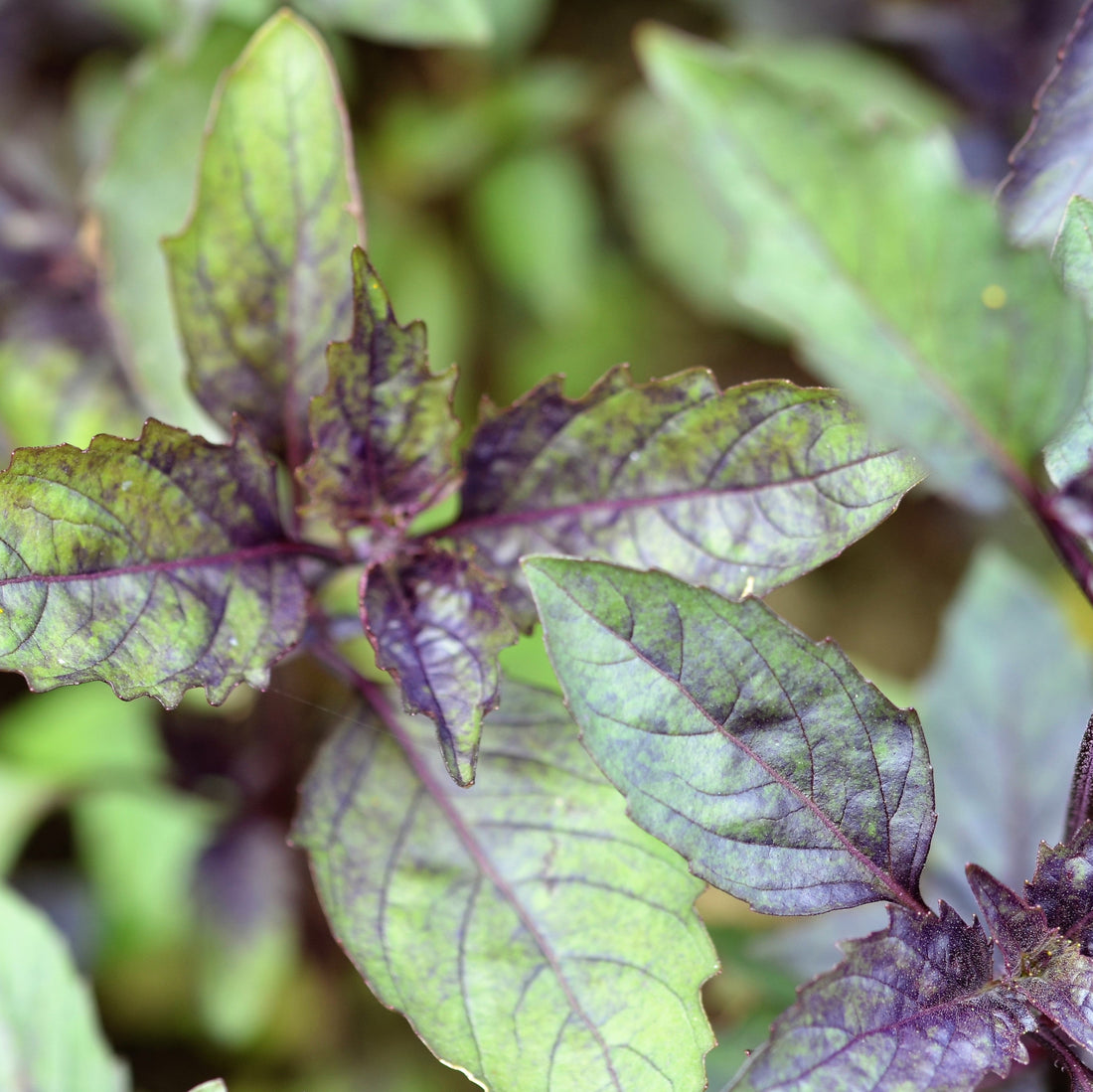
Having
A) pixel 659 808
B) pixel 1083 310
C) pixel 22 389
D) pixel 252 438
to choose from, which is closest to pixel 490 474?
pixel 252 438

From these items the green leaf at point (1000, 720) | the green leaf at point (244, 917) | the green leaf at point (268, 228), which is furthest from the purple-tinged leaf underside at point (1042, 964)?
the green leaf at point (244, 917)

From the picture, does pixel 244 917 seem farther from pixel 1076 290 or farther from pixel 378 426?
pixel 1076 290

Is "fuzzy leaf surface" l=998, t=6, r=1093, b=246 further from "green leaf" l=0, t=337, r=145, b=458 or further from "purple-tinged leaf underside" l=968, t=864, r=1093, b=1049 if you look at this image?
"green leaf" l=0, t=337, r=145, b=458

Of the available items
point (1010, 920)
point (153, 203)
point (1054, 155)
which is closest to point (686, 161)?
point (153, 203)

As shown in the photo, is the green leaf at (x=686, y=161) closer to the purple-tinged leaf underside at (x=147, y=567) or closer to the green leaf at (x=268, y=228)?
the green leaf at (x=268, y=228)

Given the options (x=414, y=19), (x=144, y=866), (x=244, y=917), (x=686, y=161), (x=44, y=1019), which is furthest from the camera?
(x=686, y=161)

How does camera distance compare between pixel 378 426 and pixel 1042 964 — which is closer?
pixel 1042 964

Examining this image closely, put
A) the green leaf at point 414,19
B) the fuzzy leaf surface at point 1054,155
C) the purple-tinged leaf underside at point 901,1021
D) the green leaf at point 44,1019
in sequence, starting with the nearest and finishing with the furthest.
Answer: the purple-tinged leaf underside at point 901,1021 < the fuzzy leaf surface at point 1054,155 < the green leaf at point 44,1019 < the green leaf at point 414,19

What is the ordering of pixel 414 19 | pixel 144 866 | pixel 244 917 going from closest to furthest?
pixel 414 19 < pixel 244 917 < pixel 144 866
